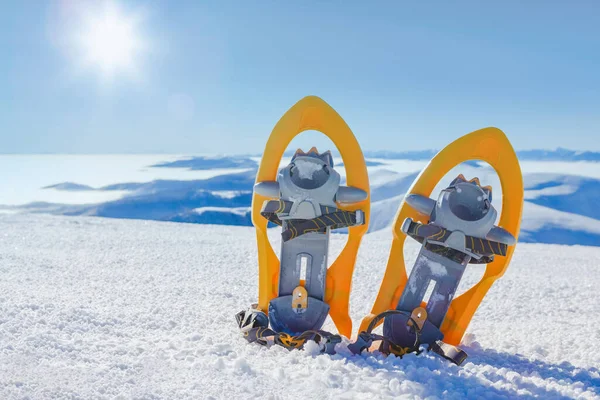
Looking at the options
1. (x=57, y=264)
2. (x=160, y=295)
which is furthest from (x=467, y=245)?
(x=57, y=264)

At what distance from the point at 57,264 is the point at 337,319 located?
2.78m

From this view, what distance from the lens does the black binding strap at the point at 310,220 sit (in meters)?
2.68

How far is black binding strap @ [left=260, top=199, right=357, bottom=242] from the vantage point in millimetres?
2678

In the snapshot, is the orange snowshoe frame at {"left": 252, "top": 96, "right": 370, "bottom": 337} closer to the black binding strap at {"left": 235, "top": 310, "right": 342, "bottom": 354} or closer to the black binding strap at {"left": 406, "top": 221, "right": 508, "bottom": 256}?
the black binding strap at {"left": 235, "top": 310, "right": 342, "bottom": 354}

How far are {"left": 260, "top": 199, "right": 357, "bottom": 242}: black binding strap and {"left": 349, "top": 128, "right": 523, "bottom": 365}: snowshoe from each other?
0.32 metres

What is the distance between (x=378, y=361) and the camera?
2.29 meters

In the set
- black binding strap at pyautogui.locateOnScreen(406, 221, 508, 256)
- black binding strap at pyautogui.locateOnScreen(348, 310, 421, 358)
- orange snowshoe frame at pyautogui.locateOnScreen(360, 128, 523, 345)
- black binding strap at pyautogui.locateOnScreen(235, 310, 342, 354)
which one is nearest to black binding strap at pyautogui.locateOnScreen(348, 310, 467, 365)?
black binding strap at pyautogui.locateOnScreen(348, 310, 421, 358)

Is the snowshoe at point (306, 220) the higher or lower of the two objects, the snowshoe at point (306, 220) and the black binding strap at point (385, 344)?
the higher

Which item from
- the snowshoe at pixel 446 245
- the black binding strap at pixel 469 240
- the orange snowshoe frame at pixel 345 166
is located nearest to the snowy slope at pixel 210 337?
the snowshoe at pixel 446 245

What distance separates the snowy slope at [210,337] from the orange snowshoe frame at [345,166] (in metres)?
0.37

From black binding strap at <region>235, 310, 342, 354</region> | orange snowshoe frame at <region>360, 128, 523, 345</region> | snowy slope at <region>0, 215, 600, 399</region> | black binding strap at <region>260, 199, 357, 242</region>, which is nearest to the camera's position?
snowy slope at <region>0, 215, 600, 399</region>

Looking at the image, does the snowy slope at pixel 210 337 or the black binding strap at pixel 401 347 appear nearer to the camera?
the snowy slope at pixel 210 337

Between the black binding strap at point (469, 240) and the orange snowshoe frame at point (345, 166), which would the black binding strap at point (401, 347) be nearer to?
the orange snowshoe frame at point (345, 166)

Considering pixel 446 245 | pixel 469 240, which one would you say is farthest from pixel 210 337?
pixel 469 240
